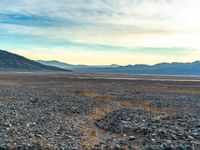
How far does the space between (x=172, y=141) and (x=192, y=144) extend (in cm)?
129

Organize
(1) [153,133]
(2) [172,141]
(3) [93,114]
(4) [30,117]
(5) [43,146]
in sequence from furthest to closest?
(3) [93,114], (4) [30,117], (1) [153,133], (2) [172,141], (5) [43,146]

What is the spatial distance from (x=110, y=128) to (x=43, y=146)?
822cm

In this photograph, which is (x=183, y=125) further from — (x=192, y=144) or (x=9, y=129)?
(x=9, y=129)

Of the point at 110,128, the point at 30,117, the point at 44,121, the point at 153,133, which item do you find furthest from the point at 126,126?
the point at 30,117

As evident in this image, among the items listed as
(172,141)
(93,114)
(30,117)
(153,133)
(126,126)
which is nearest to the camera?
(172,141)

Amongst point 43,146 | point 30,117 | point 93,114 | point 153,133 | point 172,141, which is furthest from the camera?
→ point 93,114

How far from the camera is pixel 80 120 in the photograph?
106 ft

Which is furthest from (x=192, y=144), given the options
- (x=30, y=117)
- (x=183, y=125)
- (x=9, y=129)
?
(x=30, y=117)

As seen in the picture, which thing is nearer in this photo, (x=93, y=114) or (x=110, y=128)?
(x=110, y=128)

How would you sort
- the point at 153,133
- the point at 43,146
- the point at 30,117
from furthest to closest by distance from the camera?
1. the point at 30,117
2. the point at 153,133
3. the point at 43,146

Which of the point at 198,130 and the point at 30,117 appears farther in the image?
the point at 30,117

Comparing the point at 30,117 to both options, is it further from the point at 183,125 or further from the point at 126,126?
the point at 183,125

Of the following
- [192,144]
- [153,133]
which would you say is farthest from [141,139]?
[192,144]

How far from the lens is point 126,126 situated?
28000 mm
